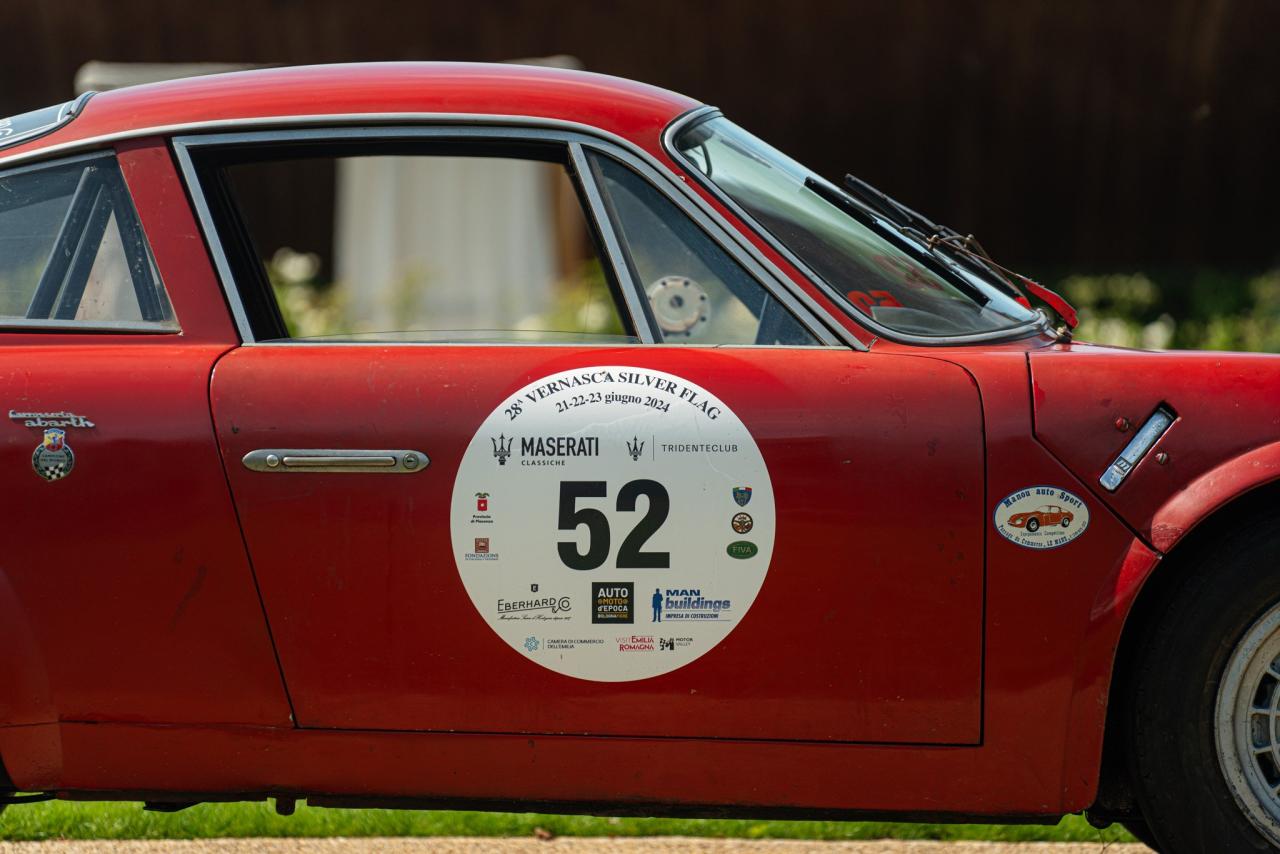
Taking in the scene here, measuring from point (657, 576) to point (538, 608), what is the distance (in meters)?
0.25

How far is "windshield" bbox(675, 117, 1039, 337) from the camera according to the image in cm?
301

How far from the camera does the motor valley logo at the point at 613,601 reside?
9.09 feet

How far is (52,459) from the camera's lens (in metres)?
2.81

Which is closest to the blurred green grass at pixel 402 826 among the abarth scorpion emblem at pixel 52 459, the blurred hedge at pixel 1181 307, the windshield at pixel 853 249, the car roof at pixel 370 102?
the abarth scorpion emblem at pixel 52 459

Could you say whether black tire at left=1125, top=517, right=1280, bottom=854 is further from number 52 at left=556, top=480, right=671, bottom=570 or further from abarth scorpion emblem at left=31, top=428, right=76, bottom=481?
abarth scorpion emblem at left=31, top=428, right=76, bottom=481

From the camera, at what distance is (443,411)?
9.17 feet

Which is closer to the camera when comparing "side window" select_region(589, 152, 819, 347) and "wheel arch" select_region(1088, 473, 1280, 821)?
"wheel arch" select_region(1088, 473, 1280, 821)

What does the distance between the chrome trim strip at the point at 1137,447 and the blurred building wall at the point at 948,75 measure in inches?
342

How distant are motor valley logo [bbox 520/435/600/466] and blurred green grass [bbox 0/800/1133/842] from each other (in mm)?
1309

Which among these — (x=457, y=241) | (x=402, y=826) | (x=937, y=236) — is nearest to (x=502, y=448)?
(x=937, y=236)

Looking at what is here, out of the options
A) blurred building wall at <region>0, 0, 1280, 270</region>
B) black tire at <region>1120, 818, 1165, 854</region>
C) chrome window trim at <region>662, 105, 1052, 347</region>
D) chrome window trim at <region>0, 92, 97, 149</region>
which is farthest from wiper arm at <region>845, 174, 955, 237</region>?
blurred building wall at <region>0, 0, 1280, 270</region>

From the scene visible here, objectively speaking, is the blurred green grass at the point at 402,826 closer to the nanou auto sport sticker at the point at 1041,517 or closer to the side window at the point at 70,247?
the nanou auto sport sticker at the point at 1041,517

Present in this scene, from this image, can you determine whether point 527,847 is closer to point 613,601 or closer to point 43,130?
point 613,601

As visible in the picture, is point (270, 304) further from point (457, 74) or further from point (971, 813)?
point (971, 813)
